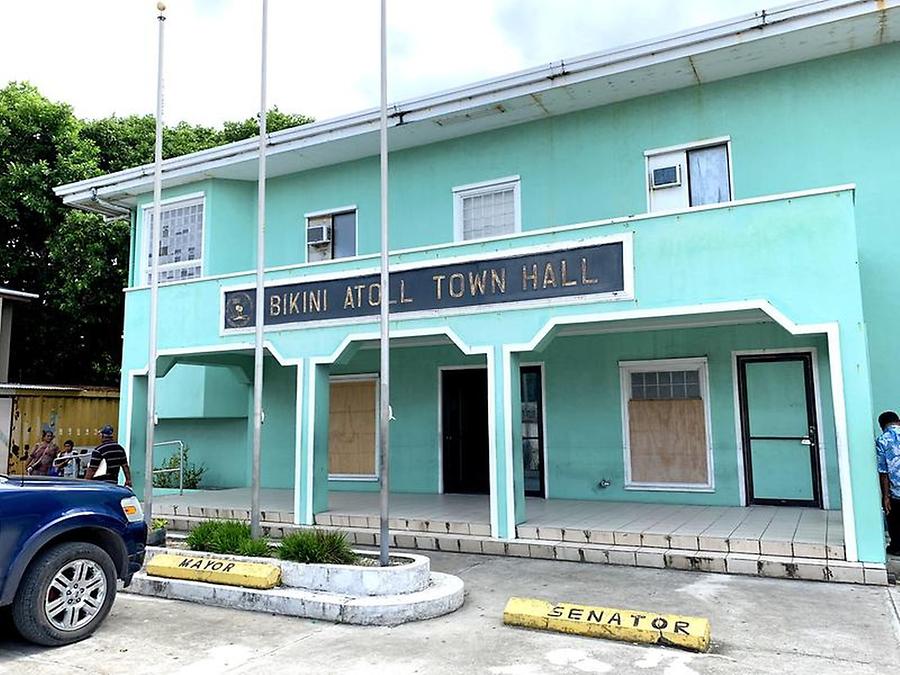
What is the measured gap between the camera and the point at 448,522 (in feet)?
32.0

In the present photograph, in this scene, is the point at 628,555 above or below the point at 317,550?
below

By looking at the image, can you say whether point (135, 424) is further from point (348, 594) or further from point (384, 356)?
point (348, 594)

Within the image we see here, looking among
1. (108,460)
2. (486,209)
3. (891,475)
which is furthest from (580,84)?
(108,460)

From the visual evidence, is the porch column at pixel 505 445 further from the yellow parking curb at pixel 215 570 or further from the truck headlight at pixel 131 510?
the truck headlight at pixel 131 510

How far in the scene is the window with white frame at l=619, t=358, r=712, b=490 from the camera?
35.4 ft

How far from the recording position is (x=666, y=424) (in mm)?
11039

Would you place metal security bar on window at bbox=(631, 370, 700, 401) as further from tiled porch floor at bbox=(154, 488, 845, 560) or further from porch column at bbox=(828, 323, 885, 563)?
porch column at bbox=(828, 323, 885, 563)

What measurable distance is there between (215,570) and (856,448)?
260 inches

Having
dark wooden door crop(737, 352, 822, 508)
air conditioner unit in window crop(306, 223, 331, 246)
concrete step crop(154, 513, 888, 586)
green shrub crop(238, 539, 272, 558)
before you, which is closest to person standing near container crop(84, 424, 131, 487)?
concrete step crop(154, 513, 888, 586)

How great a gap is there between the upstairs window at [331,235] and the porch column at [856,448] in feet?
28.2

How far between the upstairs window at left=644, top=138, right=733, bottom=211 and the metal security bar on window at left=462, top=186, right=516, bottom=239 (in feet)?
7.58

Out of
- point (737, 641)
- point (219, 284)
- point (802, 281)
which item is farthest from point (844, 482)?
point (219, 284)

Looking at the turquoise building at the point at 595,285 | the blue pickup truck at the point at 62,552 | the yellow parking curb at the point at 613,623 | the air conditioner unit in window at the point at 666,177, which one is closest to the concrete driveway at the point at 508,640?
the yellow parking curb at the point at 613,623

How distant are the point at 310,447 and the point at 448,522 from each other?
2346 millimetres
